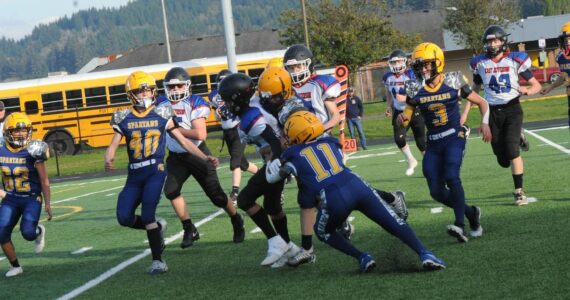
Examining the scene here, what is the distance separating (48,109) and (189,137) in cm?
2804

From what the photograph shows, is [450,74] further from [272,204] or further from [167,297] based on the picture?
[167,297]

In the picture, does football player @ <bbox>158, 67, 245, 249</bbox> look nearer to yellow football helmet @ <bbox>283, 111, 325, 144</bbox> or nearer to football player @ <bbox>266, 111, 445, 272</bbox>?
football player @ <bbox>266, 111, 445, 272</bbox>

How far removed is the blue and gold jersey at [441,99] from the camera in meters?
8.60

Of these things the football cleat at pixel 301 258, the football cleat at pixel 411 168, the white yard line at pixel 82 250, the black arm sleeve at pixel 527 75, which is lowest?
the football cleat at pixel 411 168

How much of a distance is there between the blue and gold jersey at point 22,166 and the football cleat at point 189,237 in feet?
5.61

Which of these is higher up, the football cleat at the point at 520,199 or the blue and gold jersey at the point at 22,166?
Answer: the blue and gold jersey at the point at 22,166

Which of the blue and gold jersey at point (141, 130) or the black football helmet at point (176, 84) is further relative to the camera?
the black football helmet at point (176, 84)

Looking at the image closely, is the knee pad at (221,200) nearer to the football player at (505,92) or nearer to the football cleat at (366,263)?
the football cleat at (366,263)

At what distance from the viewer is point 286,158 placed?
727 cm

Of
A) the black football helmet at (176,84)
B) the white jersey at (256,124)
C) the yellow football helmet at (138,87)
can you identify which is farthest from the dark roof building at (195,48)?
the white jersey at (256,124)

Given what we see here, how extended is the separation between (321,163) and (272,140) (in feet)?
2.34

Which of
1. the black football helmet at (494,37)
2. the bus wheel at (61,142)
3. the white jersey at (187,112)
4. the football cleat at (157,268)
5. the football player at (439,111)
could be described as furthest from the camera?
the bus wheel at (61,142)

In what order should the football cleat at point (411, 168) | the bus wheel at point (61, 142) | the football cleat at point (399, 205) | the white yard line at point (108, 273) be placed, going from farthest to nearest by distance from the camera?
the bus wheel at point (61, 142)
the football cleat at point (411, 168)
the football cleat at point (399, 205)
the white yard line at point (108, 273)

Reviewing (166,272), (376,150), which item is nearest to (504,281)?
(166,272)
